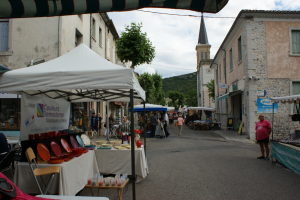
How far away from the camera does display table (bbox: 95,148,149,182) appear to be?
546 centimetres

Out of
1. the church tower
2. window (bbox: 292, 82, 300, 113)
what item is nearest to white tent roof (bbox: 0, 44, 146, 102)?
window (bbox: 292, 82, 300, 113)

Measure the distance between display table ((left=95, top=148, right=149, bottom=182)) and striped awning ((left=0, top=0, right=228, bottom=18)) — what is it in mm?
3963

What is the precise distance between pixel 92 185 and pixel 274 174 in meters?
4.86

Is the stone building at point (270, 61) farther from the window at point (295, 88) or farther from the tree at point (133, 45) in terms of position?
the tree at point (133, 45)

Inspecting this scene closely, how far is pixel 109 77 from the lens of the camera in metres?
4.18

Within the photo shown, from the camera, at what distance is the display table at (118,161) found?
5.46 meters

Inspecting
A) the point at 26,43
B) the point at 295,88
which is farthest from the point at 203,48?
the point at 26,43

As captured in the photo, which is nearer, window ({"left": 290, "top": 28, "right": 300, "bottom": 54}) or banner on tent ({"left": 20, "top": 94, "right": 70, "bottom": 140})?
banner on tent ({"left": 20, "top": 94, "right": 70, "bottom": 140})

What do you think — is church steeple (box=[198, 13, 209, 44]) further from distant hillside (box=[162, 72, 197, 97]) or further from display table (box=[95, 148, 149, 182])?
display table (box=[95, 148, 149, 182])

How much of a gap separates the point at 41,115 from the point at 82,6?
13.0 feet

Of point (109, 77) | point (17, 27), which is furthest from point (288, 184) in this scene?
point (17, 27)

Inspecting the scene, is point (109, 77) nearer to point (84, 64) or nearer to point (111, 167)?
point (84, 64)

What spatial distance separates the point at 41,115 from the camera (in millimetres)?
5320

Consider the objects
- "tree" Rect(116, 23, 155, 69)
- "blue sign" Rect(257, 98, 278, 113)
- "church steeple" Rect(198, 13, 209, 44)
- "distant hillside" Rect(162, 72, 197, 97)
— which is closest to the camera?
"blue sign" Rect(257, 98, 278, 113)
